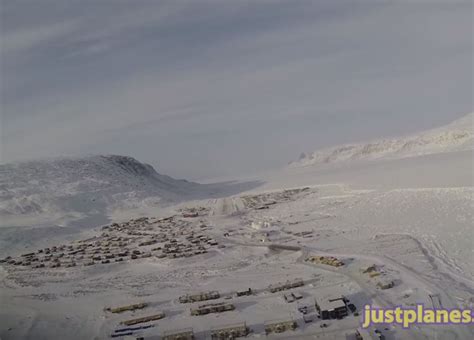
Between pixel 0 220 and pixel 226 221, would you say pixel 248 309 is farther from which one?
pixel 0 220

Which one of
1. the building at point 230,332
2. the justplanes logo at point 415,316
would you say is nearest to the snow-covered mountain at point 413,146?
the justplanes logo at point 415,316

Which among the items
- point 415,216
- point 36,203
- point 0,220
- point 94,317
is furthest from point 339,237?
point 36,203

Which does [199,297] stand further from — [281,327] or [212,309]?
[281,327]

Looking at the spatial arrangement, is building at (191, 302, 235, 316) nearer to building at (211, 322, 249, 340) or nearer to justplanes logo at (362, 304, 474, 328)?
building at (211, 322, 249, 340)

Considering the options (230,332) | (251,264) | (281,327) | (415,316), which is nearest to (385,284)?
(415,316)

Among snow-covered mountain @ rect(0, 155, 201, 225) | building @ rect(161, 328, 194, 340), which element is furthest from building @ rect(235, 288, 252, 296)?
snow-covered mountain @ rect(0, 155, 201, 225)

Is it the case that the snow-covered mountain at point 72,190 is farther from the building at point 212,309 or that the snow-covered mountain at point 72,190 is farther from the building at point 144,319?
the building at point 212,309

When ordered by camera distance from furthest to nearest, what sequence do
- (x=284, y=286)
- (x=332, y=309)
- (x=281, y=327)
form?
(x=284, y=286) < (x=332, y=309) < (x=281, y=327)
